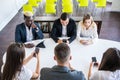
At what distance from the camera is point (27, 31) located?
3.41 meters

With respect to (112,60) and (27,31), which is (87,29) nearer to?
(27,31)

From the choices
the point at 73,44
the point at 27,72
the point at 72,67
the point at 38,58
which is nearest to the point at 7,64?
the point at 27,72

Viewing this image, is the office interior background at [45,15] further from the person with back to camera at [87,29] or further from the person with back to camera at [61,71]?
the person with back to camera at [61,71]

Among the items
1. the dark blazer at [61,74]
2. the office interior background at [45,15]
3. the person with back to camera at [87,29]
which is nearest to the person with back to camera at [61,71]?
the dark blazer at [61,74]

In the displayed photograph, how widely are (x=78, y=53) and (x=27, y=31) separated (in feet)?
3.50

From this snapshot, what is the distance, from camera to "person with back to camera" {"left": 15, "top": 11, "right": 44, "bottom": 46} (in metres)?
3.28

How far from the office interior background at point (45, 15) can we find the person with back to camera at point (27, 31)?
94 cm

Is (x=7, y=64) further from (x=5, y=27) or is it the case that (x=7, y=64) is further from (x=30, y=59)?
(x=5, y=27)

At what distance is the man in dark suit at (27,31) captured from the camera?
3279 millimetres

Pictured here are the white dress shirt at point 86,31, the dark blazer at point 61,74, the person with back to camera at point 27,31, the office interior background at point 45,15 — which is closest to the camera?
the dark blazer at point 61,74

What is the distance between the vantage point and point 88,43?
120 inches

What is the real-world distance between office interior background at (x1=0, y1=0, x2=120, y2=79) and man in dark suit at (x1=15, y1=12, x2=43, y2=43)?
939mm

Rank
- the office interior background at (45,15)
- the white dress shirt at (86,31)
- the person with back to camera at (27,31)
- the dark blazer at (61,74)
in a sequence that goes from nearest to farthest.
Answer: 1. the dark blazer at (61,74)
2. the person with back to camera at (27,31)
3. the white dress shirt at (86,31)
4. the office interior background at (45,15)

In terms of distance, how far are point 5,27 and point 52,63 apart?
11.2 ft
